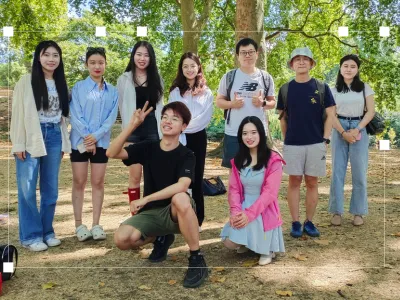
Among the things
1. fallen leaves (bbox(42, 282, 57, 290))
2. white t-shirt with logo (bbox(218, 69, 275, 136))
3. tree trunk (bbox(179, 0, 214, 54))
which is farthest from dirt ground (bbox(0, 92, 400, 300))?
tree trunk (bbox(179, 0, 214, 54))

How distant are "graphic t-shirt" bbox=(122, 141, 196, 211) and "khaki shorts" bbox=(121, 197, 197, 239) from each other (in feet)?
0.34

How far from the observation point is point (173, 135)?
338 cm

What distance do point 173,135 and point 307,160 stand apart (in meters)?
1.49

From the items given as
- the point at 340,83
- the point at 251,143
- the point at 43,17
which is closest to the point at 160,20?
the point at 43,17

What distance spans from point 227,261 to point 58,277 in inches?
53.7

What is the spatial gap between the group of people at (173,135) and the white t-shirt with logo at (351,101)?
0.05 ft

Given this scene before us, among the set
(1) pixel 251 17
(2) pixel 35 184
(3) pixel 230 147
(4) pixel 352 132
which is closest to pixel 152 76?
(3) pixel 230 147

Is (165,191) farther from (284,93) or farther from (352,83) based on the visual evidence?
(352,83)

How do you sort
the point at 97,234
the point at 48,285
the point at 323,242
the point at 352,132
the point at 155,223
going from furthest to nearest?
1. the point at 352,132
2. the point at 97,234
3. the point at 323,242
4. the point at 155,223
5. the point at 48,285

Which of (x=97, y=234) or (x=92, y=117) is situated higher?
(x=92, y=117)

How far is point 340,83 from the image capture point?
15.1 feet

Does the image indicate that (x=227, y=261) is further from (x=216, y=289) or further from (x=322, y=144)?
(x=322, y=144)

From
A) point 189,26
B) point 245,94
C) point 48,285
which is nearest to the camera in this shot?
point 48,285

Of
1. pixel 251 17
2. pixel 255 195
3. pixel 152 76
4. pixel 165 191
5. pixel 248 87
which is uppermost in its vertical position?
pixel 251 17
